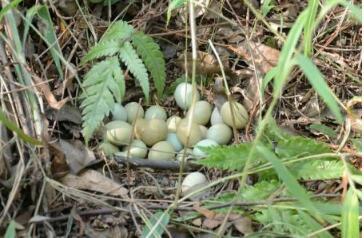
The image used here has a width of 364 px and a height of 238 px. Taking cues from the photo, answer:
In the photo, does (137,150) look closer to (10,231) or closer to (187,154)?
(187,154)

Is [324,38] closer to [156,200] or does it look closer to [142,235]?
[156,200]

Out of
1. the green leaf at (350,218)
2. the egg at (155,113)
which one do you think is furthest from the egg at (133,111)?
the green leaf at (350,218)

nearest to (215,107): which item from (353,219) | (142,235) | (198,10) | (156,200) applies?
(198,10)

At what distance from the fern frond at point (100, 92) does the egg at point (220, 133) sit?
0.32m

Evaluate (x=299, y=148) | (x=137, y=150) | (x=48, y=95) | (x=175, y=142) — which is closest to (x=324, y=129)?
(x=299, y=148)

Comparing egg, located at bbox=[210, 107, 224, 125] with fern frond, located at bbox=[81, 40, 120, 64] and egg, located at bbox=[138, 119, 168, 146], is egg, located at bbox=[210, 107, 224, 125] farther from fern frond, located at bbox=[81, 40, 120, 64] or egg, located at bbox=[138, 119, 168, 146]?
fern frond, located at bbox=[81, 40, 120, 64]

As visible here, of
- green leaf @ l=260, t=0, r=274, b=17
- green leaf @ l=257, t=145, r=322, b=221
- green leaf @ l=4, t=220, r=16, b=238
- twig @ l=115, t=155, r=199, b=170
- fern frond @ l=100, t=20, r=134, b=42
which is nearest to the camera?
green leaf @ l=257, t=145, r=322, b=221

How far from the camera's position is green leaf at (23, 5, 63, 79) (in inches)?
87.4

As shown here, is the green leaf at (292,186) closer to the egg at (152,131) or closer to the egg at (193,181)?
the egg at (193,181)

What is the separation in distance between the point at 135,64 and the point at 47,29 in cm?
34

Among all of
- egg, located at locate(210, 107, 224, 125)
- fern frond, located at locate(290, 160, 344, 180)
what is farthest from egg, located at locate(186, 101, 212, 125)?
fern frond, located at locate(290, 160, 344, 180)

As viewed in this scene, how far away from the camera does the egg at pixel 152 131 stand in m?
2.26

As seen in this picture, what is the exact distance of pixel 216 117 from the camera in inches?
92.7

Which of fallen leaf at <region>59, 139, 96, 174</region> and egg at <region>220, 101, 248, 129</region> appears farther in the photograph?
egg at <region>220, 101, 248, 129</region>
